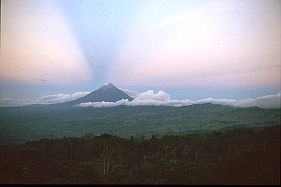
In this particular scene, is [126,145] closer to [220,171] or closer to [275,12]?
[220,171]

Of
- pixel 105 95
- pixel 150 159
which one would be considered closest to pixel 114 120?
pixel 105 95

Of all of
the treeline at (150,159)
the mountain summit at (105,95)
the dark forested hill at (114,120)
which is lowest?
the treeline at (150,159)

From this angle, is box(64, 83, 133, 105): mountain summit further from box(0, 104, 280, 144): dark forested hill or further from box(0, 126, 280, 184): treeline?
box(0, 126, 280, 184): treeline

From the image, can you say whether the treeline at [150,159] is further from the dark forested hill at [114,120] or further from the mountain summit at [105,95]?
the mountain summit at [105,95]

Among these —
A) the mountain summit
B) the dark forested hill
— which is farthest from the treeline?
the mountain summit

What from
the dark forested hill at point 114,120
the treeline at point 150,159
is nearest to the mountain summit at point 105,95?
the dark forested hill at point 114,120

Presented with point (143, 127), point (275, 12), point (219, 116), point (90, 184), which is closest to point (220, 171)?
point (219, 116)

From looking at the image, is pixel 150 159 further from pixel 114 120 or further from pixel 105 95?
pixel 105 95
